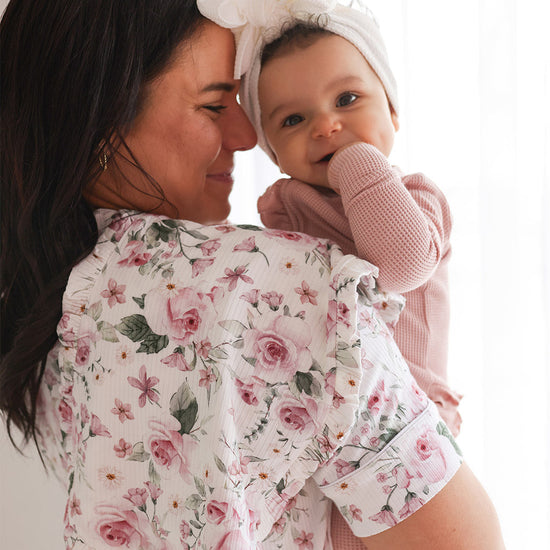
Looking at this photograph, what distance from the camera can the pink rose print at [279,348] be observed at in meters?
0.78

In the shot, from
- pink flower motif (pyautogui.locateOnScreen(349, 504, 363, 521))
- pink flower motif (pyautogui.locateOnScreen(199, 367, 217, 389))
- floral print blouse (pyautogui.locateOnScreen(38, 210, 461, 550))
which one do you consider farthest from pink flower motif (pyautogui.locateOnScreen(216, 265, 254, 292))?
pink flower motif (pyautogui.locateOnScreen(349, 504, 363, 521))

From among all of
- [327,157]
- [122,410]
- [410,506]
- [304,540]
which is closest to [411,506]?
[410,506]

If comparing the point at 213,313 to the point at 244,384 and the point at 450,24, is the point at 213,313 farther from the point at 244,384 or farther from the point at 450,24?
the point at 450,24

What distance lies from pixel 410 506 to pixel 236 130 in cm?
74

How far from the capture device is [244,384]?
2.59 ft

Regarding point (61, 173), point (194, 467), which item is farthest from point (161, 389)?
point (61, 173)

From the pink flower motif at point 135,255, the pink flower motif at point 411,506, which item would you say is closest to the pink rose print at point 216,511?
the pink flower motif at point 411,506

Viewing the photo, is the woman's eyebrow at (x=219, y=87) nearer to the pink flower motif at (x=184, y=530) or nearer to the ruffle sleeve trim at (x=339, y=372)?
the ruffle sleeve trim at (x=339, y=372)

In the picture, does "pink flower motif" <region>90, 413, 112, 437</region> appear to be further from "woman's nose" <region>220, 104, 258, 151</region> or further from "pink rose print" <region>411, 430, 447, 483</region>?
"woman's nose" <region>220, 104, 258, 151</region>

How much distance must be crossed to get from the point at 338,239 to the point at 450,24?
26.1 inches

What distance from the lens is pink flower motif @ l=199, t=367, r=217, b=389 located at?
786 mm

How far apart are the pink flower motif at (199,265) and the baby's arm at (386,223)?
23 centimetres

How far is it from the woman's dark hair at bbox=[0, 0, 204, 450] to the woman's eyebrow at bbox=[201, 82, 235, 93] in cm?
9

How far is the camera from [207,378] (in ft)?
2.60
